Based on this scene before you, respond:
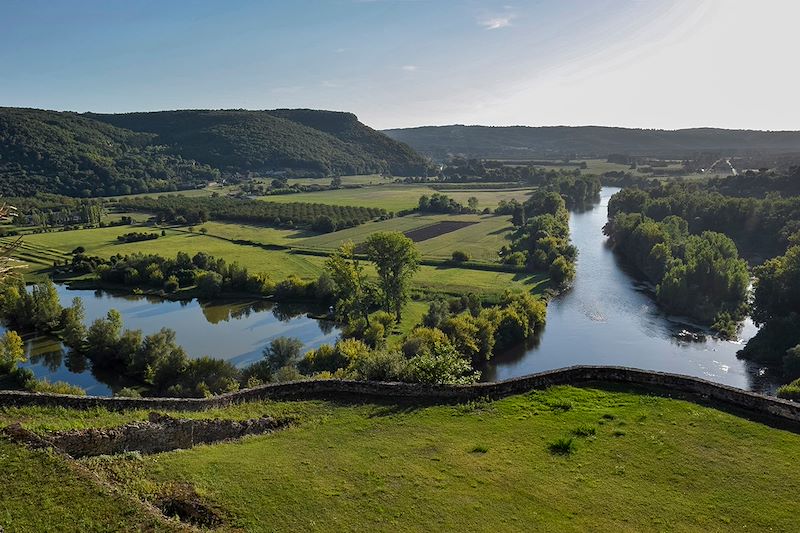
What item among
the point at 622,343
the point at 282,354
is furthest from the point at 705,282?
the point at 282,354

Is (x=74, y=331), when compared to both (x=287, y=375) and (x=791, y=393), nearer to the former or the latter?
(x=287, y=375)

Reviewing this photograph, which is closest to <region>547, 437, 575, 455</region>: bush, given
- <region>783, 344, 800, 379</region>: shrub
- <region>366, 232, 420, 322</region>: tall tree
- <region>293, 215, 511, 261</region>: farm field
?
<region>783, 344, 800, 379</region>: shrub

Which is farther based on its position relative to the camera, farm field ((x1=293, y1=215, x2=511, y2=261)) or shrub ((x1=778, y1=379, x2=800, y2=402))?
farm field ((x1=293, y1=215, x2=511, y2=261))

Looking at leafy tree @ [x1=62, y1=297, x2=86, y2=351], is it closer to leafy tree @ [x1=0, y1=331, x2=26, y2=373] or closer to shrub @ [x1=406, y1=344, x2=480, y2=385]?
leafy tree @ [x1=0, y1=331, x2=26, y2=373]

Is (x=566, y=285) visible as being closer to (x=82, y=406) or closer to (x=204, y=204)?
(x=82, y=406)

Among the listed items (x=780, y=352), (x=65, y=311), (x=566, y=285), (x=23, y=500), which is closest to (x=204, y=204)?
(x=65, y=311)

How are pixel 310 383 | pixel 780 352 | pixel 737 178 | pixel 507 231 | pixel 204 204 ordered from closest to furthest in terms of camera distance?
pixel 310 383 < pixel 780 352 < pixel 507 231 < pixel 737 178 < pixel 204 204

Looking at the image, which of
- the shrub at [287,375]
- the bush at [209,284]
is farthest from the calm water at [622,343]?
the bush at [209,284]
